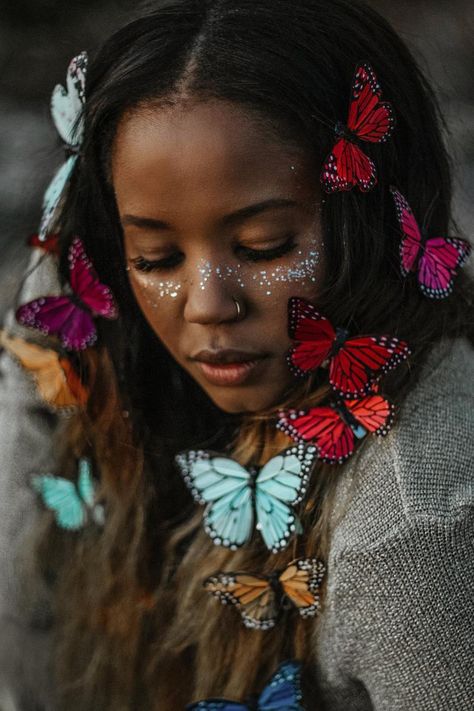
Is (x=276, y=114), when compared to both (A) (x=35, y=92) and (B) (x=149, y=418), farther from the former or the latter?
(A) (x=35, y=92)

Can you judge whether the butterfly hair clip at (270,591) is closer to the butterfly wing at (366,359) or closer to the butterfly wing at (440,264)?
the butterfly wing at (366,359)

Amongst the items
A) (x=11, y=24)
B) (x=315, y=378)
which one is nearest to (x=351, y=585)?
(x=315, y=378)

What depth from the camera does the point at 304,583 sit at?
1170 millimetres

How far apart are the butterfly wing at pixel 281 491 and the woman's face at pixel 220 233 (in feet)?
0.26

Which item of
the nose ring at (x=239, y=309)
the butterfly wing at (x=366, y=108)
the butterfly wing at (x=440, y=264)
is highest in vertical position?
the butterfly wing at (x=366, y=108)

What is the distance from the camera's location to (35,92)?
77.7 inches

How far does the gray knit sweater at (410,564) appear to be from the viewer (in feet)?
3.55

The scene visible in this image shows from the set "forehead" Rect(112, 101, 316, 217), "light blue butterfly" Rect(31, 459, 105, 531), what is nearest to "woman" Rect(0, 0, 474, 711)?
"forehead" Rect(112, 101, 316, 217)

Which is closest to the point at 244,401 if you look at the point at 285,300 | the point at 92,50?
the point at 285,300

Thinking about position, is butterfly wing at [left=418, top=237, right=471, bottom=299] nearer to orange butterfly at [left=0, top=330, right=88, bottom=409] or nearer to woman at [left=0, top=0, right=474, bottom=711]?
woman at [left=0, top=0, right=474, bottom=711]

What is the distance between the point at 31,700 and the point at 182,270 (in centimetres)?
83

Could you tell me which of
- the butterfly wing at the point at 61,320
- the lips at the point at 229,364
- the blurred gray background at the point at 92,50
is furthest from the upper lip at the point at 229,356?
the blurred gray background at the point at 92,50

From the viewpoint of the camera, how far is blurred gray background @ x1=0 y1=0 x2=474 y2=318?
1.21 metres

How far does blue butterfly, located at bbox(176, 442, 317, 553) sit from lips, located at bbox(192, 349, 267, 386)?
0.34ft
